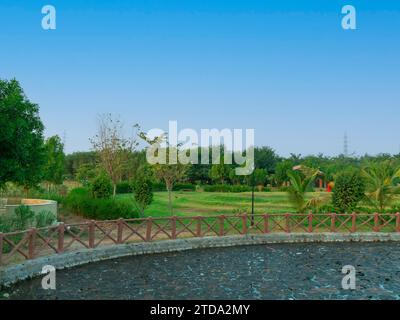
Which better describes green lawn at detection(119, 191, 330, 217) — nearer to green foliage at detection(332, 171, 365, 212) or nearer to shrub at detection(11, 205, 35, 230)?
green foliage at detection(332, 171, 365, 212)

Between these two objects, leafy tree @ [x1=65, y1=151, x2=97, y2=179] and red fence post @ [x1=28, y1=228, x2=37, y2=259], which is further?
leafy tree @ [x1=65, y1=151, x2=97, y2=179]

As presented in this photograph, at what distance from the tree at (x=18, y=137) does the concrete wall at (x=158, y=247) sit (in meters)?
4.58

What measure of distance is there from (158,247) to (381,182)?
1455 centimetres

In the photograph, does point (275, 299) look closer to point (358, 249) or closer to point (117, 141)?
point (358, 249)

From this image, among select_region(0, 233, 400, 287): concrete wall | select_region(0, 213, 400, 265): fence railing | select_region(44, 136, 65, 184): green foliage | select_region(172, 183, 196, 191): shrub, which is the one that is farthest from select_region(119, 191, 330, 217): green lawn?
select_region(172, 183, 196, 191): shrub

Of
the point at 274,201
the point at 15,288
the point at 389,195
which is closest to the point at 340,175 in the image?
the point at 389,195

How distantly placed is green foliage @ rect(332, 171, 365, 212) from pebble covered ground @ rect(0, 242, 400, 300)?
687 cm

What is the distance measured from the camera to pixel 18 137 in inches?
617

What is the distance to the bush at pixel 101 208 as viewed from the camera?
23.0 metres

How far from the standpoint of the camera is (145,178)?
2395 centimetres

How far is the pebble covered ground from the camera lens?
10.6m

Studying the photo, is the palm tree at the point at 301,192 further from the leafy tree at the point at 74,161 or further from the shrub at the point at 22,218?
the leafy tree at the point at 74,161

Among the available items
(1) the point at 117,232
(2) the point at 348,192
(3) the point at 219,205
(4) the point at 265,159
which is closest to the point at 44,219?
(1) the point at 117,232

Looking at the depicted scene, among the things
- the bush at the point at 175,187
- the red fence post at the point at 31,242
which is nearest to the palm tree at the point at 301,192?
the red fence post at the point at 31,242
